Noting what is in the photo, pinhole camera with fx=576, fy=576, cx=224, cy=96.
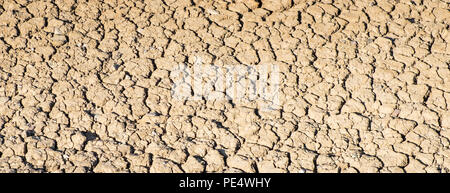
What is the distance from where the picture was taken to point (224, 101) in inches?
140

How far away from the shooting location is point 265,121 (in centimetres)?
343

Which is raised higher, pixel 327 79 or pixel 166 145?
pixel 327 79

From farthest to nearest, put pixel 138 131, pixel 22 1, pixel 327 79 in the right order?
1. pixel 22 1
2. pixel 327 79
3. pixel 138 131

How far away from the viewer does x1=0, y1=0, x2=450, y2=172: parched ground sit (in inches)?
127

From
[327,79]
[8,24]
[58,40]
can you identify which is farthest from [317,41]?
[8,24]

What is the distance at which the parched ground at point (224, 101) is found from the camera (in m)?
3.22

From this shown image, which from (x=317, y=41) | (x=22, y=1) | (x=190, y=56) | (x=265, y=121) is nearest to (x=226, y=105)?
(x=265, y=121)

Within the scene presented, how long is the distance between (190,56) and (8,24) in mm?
1349

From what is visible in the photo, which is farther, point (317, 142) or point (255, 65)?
point (255, 65)

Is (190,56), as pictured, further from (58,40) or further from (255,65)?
(58,40)

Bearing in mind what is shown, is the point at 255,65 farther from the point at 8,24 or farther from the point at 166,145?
the point at 8,24
